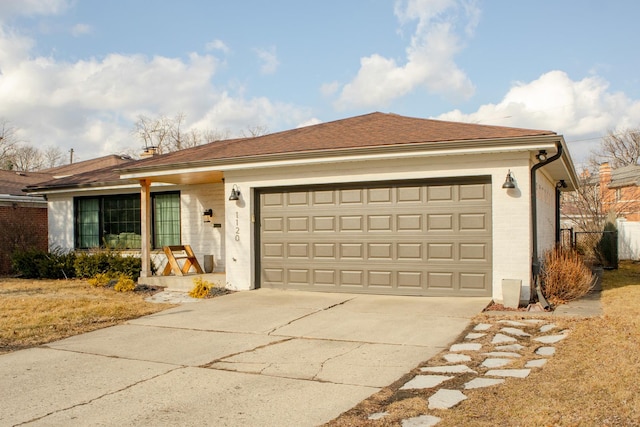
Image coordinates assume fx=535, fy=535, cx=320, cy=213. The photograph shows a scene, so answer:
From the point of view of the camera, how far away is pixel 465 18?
14180 millimetres

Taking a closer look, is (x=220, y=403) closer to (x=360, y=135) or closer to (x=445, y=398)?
(x=445, y=398)

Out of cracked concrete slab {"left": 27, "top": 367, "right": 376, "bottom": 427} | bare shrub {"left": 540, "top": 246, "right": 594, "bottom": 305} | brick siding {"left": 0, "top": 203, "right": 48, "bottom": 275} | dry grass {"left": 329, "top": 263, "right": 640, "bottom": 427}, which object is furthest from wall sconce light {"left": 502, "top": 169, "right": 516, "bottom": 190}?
brick siding {"left": 0, "top": 203, "right": 48, "bottom": 275}

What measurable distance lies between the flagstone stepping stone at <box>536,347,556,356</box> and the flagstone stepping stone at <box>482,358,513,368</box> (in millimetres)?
514

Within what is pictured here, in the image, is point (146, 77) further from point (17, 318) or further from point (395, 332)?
point (395, 332)

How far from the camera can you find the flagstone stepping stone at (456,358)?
19.0ft

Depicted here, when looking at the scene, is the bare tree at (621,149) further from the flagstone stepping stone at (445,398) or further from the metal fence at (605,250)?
the flagstone stepping stone at (445,398)

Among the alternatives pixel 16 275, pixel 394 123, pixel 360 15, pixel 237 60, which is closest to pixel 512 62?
pixel 360 15

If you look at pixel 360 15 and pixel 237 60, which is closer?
pixel 360 15

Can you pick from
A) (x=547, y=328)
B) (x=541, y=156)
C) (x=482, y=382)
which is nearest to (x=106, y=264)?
(x=541, y=156)

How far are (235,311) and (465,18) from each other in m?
9.94

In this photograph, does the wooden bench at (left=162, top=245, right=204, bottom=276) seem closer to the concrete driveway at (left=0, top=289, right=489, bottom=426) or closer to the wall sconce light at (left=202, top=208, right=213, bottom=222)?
the wall sconce light at (left=202, top=208, right=213, bottom=222)

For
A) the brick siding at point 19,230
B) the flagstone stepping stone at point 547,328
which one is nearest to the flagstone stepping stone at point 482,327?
the flagstone stepping stone at point 547,328

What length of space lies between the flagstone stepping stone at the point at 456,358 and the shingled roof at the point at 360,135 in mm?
4396

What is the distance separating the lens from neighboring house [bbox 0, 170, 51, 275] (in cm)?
1847
